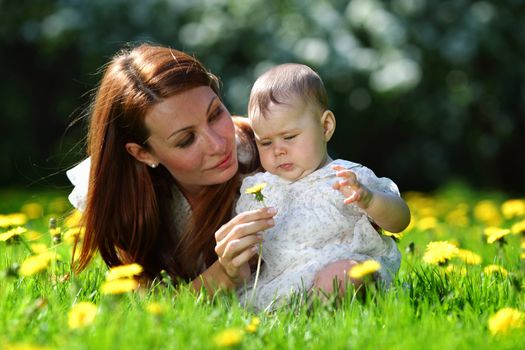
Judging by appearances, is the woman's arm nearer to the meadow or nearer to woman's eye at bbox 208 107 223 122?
the meadow

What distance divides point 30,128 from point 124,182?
193 inches

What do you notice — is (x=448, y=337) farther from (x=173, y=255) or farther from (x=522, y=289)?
(x=173, y=255)

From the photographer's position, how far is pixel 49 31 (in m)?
6.45

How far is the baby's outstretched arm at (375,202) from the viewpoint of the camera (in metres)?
2.30

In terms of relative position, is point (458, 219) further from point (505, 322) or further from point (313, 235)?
point (505, 322)

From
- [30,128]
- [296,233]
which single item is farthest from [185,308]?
[30,128]

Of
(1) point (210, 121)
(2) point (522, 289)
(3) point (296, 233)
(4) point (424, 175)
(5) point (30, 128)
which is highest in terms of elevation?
(1) point (210, 121)

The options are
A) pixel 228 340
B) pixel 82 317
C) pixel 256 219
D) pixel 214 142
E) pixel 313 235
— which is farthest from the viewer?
pixel 214 142

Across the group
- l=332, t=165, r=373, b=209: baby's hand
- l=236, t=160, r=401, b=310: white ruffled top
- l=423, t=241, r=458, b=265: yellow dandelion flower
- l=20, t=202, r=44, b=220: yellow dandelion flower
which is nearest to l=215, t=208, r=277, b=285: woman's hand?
l=236, t=160, r=401, b=310: white ruffled top

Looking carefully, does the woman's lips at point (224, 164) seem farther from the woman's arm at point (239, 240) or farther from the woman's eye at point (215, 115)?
the woman's arm at point (239, 240)

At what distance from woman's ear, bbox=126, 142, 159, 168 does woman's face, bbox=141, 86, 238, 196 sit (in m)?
0.07

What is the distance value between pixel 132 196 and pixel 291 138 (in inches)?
28.6

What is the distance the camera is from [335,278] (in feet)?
7.67

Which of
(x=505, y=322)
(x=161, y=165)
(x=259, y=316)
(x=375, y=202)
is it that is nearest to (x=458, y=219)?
(x=161, y=165)
